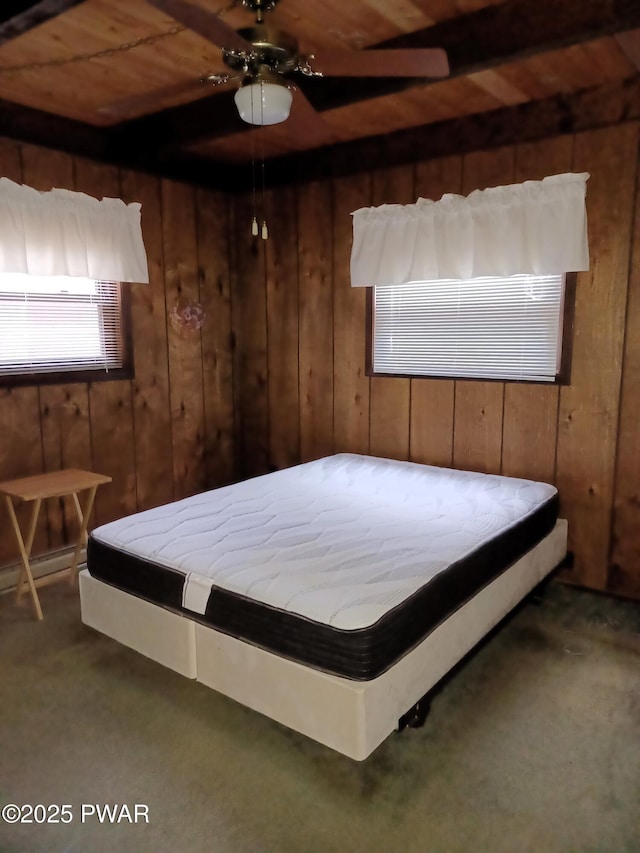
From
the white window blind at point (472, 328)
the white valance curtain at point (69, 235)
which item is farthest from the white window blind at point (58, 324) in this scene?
the white window blind at point (472, 328)

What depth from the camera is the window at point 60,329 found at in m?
3.15

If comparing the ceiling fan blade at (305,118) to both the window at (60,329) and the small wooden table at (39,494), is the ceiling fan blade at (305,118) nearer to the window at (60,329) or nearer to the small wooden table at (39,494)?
the window at (60,329)

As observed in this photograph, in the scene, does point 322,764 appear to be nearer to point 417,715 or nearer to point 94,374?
point 417,715

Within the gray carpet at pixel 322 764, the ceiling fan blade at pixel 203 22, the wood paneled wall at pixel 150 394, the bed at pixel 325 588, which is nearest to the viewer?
the ceiling fan blade at pixel 203 22

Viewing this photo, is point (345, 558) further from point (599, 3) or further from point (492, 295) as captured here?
point (599, 3)

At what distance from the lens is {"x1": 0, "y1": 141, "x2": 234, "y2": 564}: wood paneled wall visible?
3.25 m

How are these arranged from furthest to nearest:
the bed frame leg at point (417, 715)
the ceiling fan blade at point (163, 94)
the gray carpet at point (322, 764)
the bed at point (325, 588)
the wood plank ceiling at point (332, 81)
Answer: the wood plank ceiling at point (332, 81) → the ceiling fan blade at point (163, 94) → the bed frame leg at point (417, 715) → the bed at point (325, 588) → the gray carpet at point (322, 764)

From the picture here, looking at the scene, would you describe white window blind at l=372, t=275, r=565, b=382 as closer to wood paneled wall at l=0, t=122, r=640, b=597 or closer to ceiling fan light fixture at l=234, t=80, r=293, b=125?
wood paneled wall at l=0, t=122, r=640, b=597

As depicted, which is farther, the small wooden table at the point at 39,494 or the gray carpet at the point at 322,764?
the small wooden table at the point at 39,494

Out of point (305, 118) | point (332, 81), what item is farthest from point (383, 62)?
point (332, 81)

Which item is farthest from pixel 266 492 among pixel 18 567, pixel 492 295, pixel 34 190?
pixel 34 190

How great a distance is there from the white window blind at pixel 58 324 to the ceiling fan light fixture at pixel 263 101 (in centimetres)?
169

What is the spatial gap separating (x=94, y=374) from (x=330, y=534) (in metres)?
1.89

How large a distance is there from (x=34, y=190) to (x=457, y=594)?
2.81 meters
